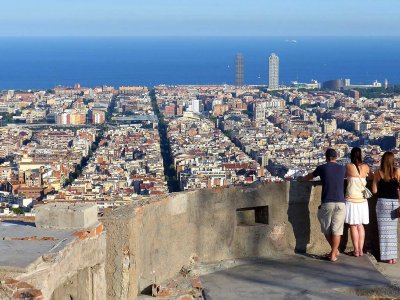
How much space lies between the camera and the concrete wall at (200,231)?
429 cm

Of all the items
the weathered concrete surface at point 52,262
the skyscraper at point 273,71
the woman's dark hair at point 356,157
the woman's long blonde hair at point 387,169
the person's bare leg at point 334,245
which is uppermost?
the skyscraper at point 273,71

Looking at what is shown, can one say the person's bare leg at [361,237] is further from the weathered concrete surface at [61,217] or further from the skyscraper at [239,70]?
the skyscraper at [239,70]

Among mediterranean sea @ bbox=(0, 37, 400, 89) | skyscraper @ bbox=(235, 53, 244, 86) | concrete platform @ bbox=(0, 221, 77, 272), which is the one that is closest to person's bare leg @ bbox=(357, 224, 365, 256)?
concrete platform @ bbox=(0, 221, 77, 272)

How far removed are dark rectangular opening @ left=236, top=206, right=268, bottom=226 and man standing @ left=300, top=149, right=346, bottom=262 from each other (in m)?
0.32

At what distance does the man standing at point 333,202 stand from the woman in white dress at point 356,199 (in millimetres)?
58

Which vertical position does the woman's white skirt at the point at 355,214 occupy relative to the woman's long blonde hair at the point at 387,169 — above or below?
below

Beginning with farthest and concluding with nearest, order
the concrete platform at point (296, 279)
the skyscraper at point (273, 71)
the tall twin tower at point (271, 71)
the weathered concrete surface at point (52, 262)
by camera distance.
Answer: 1. the tall twin tower at point (271, 71)
2. the skyscraper at point (273, 71)
3. the concrete platform at point (296, 279)
4. the weathered concrete surface at point (52, 262)

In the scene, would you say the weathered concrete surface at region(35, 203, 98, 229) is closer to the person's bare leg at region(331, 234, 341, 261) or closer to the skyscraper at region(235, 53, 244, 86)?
the person's bare leg at region(331, 234, 341, 261)

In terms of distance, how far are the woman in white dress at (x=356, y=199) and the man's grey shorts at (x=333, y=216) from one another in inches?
2.5

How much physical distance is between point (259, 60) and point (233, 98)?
240 ft

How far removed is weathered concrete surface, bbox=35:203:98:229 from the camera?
3980 mm

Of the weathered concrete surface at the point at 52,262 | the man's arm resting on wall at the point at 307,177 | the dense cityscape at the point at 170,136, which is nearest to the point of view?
the weathered concrete surface at the point at 52,262

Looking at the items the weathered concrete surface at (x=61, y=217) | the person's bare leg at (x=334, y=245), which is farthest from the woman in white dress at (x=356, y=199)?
the weathered concrete surface at (x=61, y=217)

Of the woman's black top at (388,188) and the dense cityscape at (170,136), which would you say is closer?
the woman's black top at (388,188)
